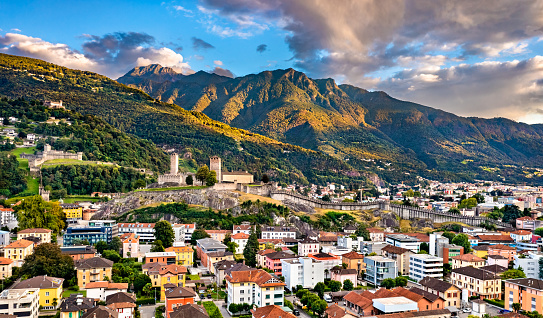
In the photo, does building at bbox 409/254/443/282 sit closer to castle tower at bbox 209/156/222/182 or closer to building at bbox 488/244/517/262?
building at bbox 488/244/517/262

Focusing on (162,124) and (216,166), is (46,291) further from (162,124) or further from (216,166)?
(162,124)

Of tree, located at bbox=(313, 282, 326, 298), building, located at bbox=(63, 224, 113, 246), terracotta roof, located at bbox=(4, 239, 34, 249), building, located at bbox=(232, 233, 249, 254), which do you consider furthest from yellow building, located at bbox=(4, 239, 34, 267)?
tree, located at bbox=(313, 282, 326, 298)

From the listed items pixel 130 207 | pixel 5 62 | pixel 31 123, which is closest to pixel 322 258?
Answer: pixel 130 207

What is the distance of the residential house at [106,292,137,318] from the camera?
122 feet

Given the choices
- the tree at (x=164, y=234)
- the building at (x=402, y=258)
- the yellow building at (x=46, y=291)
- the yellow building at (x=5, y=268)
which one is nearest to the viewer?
the yellow building at (x=46, y=291)

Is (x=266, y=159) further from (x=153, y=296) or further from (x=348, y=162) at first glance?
(x=153, y=296)

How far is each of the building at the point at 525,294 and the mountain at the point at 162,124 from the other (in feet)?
333

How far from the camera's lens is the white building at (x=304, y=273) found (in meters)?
A: 48.1

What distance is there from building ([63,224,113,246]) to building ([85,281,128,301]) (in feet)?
71.9

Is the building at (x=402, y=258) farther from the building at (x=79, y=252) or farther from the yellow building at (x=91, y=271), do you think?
the building at (x=79, y=252)

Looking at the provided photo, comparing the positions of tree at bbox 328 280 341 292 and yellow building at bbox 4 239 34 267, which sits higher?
yellow building at bbox 4 239 34 267

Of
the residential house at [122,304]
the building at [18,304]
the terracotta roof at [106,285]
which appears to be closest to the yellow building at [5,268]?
the building at [18,304]

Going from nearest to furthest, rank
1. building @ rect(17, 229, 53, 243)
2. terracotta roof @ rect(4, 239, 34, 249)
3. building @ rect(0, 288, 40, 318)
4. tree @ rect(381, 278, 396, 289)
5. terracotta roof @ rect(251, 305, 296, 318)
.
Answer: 1. terracotta roof @ rect(251, 305, 296, 318)
2. building @ rect(0, 288, 40, 318)
3. tree @ rect(381, 278, 396, 289)
4. terracotta roof @ rect(4, 239, 34, 249)
5. building @ rect(17, 229, 53, 243)

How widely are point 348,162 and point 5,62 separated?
142728mm
